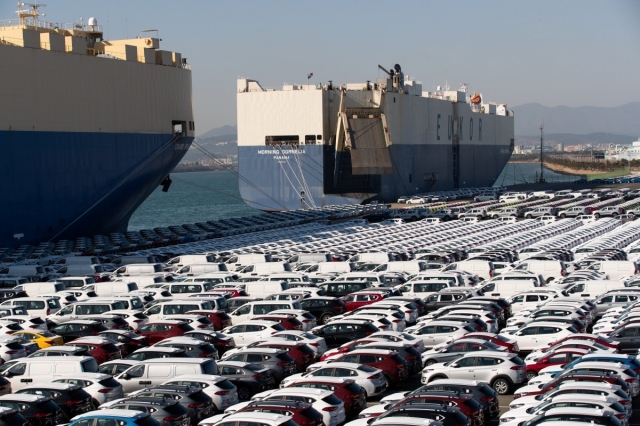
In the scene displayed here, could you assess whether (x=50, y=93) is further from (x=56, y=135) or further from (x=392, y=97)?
(x=392, y=97)

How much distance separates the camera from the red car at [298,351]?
65.7 ft

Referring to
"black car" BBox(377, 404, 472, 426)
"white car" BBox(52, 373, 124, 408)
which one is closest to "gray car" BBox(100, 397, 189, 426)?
"white car" BBox(52, 373, 124, 408)

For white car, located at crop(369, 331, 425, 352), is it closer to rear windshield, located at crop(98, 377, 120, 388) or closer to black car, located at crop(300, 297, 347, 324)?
black car, located at crop(300, 297, 347, 324)

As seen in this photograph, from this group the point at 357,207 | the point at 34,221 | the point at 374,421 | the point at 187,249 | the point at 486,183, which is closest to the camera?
the point at 374,421

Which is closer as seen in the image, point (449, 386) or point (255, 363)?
point (449, 386)

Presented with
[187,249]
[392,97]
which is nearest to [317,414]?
[187,249]

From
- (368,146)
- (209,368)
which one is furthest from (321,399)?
(368,146)

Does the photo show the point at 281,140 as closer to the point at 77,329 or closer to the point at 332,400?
the point at 77,329

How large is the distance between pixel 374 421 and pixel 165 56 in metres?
48.5

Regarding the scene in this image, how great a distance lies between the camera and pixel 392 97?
8738 centimetres

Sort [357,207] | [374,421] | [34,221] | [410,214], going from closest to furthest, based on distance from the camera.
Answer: [374,421]
[34,221]
[410,214]
[357,207]

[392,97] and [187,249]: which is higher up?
[392,97]

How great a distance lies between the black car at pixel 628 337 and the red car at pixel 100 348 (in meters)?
10.8

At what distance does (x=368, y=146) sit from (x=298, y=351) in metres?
63.4
